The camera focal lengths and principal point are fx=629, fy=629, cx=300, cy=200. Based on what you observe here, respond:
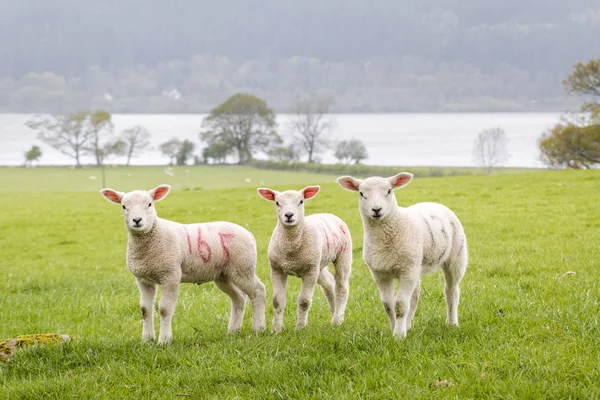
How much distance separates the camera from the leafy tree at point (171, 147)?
78562mm

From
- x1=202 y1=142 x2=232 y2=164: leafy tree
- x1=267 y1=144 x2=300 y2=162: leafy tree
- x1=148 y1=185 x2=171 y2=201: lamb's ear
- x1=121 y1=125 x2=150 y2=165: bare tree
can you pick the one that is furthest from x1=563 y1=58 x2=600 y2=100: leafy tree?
x1=121 y1=125 x2=150 y2=165: bare tree

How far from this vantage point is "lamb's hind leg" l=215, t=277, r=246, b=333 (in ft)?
21.9

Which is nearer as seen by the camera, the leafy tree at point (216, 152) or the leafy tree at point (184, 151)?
the leafy tree at point (216, 152)

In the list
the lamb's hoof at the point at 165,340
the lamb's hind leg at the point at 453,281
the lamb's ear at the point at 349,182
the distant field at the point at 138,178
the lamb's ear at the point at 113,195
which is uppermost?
the lamb's ear at the point at 349,182

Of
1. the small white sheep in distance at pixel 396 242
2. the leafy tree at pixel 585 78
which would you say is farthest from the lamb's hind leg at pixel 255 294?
the leafy tree at pixel 585 78

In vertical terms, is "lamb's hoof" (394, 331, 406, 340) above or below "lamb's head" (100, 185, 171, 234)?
below

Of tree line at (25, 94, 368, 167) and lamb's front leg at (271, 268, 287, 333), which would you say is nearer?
lamb's front leg at (271, 268, 287, 333)

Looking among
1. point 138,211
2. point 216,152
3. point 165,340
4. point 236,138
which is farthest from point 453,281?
point 216,152

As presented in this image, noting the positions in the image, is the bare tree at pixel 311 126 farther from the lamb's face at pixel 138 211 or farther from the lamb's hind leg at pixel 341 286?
the lamb's face at pixel 138 211

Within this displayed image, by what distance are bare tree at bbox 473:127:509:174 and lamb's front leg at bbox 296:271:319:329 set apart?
256 ft

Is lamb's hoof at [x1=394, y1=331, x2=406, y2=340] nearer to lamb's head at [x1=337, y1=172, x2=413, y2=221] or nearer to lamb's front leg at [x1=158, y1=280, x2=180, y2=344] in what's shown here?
lamb's head at [x1=337, y1=172, x2=413, y2=221]

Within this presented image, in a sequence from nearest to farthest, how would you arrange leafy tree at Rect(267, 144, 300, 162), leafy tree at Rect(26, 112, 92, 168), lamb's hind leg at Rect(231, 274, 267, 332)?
lamb's hind leg at Rect(231, 274, 267, 332) < leafy tree at Rect(267, 144, 300, 162) < leafy tree at Rect(26, 112, 92, 168)

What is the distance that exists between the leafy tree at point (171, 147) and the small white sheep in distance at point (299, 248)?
72844mm

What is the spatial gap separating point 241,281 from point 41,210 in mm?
22854
